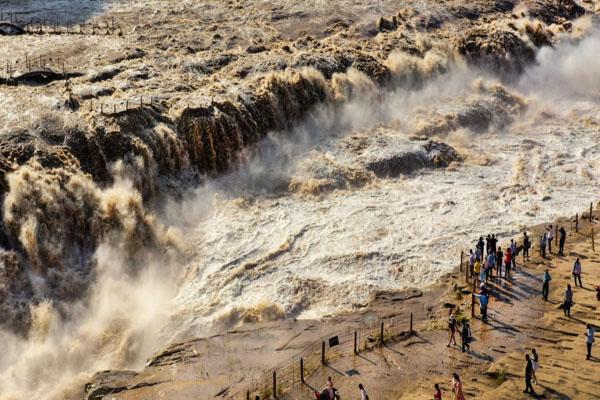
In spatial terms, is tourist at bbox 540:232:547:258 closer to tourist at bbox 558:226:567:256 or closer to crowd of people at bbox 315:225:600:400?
crowd of people at bbox 315:225:600:400

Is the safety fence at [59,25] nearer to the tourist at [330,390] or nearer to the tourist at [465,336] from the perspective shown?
the tourist at [465,336]

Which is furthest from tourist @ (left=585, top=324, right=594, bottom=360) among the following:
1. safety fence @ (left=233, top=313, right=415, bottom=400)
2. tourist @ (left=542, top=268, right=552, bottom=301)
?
safety fence @ (left=233, top=313, right=415, bottom=400)

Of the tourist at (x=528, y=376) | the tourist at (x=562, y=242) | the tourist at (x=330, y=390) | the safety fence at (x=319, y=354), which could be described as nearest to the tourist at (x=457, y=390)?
the tourist at (x=528, y=376)

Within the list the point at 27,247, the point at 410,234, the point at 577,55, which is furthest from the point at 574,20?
the point at 27,247

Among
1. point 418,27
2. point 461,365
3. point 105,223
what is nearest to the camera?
point 461,365

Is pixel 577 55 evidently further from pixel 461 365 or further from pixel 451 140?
pixel 461 365
